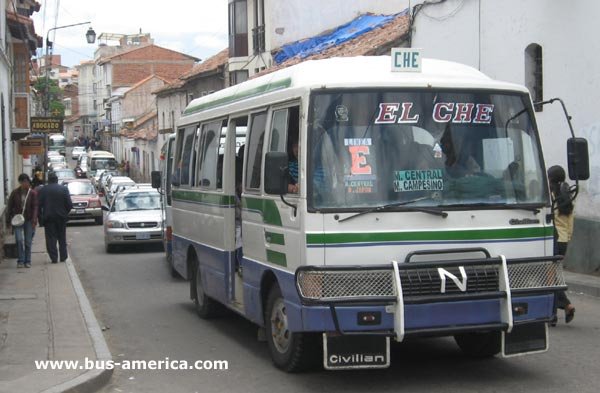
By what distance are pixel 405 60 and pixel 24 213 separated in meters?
12.5


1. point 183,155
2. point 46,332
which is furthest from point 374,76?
point 183,155

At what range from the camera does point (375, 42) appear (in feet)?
81.9

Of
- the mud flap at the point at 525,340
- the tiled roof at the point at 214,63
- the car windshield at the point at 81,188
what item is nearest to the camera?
the mud flap at the point at 525,340

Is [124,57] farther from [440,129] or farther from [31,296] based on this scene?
[440,129]

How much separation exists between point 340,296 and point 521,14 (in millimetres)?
11887

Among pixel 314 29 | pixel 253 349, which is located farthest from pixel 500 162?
pixel 314 29

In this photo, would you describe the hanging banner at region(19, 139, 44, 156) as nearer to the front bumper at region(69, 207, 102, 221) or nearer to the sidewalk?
the front bumper at region(69, 207, 102, 221)

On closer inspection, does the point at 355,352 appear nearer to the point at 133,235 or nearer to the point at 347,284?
the point at 347,284

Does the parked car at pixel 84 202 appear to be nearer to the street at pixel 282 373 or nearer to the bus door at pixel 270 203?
the street at pixel 282 373

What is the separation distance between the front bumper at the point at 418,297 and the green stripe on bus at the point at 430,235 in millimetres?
256

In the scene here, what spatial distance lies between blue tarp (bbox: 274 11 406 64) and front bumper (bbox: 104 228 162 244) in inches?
444

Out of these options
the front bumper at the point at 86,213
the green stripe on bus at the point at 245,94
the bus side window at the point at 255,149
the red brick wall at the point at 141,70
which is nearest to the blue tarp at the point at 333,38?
the front bumper at the point at 86,213

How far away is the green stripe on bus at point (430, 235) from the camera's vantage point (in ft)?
24.1

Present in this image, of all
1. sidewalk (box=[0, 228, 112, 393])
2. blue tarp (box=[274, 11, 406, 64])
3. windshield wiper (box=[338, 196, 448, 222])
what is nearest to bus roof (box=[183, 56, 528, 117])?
windshield wiper (box=[338, 196, 448, 222])
